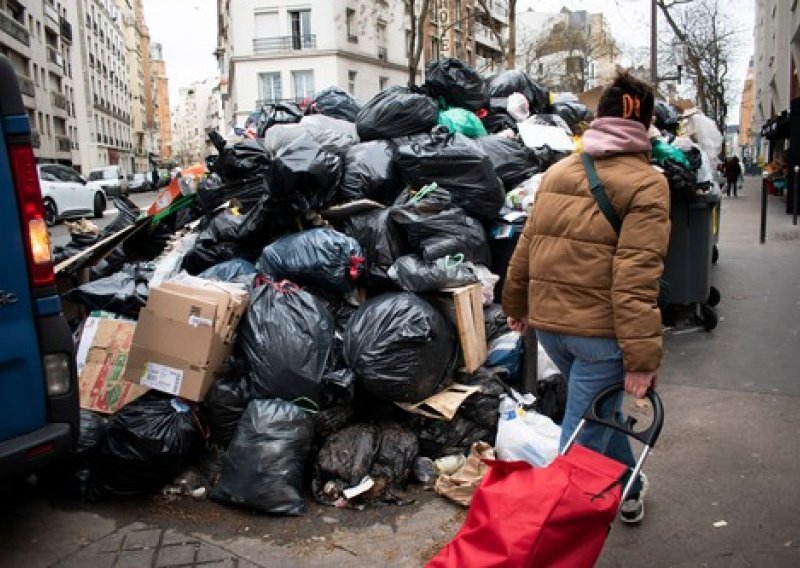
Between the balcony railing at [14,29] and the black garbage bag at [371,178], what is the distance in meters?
33.2

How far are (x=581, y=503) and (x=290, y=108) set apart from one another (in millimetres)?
5074

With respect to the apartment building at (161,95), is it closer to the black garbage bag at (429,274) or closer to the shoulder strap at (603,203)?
the black garbage bag at (429,274)

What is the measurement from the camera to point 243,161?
5.11 meters

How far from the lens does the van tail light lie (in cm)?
263

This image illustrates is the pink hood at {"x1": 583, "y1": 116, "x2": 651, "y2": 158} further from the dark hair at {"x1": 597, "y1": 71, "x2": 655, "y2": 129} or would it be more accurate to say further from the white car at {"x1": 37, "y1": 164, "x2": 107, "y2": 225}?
the white car at {"x1": 37, "y1": 164, "x2": 107, "y2": 225}

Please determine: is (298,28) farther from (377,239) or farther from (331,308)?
(331,308)

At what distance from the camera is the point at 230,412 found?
3523 millimetres

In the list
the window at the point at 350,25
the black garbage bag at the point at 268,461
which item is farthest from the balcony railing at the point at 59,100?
the black garbage bag at the point at 268,461

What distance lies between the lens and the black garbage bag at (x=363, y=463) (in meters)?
3.35

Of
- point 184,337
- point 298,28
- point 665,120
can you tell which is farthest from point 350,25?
point 184,337

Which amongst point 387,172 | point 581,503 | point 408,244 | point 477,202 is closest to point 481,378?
point 408,244

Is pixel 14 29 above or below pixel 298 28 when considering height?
below

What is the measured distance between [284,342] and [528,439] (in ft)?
4.10

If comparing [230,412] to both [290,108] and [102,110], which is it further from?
[102,110]
